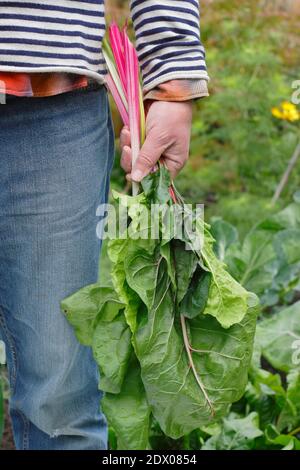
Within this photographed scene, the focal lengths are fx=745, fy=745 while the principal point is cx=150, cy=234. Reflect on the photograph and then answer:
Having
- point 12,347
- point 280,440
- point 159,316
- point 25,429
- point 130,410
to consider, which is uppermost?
point 159,316

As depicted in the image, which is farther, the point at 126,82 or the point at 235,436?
the point at 235,436

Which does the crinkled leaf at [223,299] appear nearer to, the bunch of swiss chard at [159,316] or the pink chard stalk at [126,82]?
the bunch of swiss chard at [159,316]

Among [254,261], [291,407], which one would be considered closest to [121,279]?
[291,407]

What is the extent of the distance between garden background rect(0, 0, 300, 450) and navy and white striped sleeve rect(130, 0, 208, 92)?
3.83 ft

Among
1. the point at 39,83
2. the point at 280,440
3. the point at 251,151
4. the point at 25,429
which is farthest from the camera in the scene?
the point at 251,151

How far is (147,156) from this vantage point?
1560 millimetres

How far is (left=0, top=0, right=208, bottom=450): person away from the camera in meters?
1.46

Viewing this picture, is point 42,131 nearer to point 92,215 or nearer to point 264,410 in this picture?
point 92,215

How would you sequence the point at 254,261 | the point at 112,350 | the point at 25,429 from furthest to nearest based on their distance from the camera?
the point at 254,261 → the point at 25,429 → the point at 112,350

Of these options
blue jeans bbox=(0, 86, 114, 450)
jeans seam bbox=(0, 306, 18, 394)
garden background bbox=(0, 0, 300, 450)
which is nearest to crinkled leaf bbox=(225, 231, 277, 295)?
garden background bbox=(0, 0, 300, 450)

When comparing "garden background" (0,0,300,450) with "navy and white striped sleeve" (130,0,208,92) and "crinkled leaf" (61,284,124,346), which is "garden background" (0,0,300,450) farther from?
"navy and white striped sleeve" (130,0,208,92)

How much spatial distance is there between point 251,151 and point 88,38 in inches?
105

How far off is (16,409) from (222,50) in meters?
3.24

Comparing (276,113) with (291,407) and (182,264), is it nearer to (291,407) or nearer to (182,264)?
(291,407)
